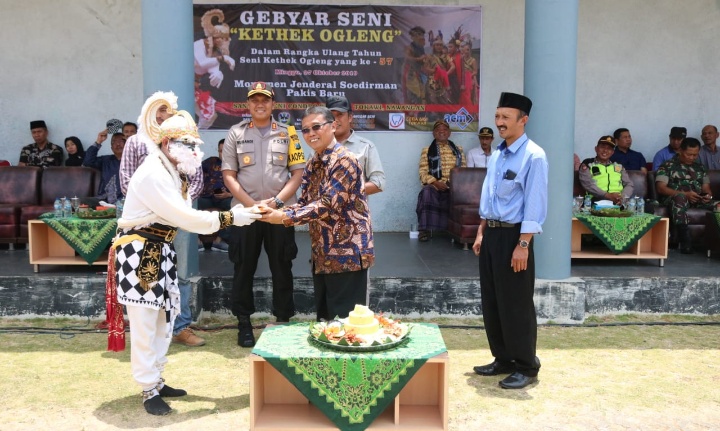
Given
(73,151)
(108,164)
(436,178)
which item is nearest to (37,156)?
(73,151)

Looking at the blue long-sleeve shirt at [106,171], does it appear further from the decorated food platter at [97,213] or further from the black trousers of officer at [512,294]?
the black trousers of officer at [512,294]

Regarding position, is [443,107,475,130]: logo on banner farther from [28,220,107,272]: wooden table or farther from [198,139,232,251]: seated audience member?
[28,220,107,272]: wooden table

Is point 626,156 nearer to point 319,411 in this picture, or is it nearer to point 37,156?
point 319,411

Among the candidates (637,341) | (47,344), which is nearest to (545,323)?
(637,341)

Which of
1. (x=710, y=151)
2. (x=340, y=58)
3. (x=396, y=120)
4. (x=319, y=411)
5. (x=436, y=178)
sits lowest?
(x=319, y=411)

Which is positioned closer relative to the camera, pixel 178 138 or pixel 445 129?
pixel 178 138

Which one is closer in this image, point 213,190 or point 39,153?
point 213,190

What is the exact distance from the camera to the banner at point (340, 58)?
9.13 metres

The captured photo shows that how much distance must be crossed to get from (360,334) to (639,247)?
175 inches

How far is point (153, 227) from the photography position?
4191 mm

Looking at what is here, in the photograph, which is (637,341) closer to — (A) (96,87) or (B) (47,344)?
(B) (47,344)

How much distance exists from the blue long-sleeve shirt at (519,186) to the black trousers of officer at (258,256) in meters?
1.62

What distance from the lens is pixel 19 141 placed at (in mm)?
9422

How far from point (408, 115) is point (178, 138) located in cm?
563
